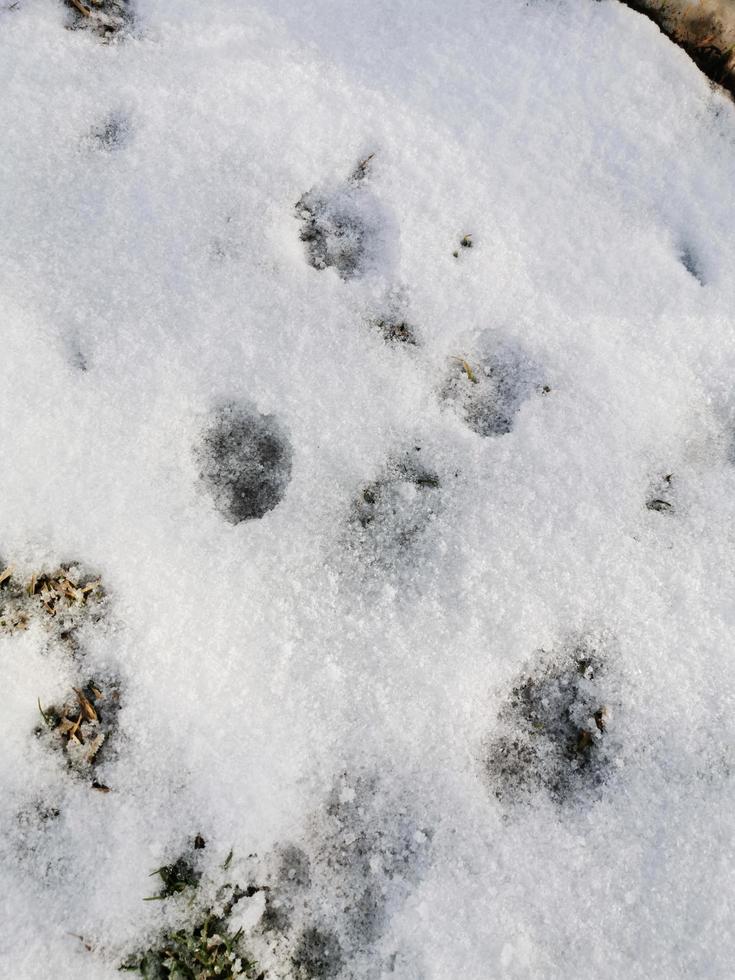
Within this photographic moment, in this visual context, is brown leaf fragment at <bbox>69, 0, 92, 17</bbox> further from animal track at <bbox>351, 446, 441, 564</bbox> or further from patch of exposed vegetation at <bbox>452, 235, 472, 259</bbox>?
animal track at <bbox>351, 446, 441, 564</bbox>

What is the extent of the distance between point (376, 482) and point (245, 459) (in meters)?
0.52

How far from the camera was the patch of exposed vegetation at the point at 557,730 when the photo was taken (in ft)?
8.04

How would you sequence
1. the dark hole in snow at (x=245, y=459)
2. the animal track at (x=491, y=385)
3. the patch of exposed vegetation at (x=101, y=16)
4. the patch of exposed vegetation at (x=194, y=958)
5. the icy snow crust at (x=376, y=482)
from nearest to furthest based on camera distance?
the patch of exposed vegetation at (x=194, y=958) → the icy snow crust at (x=376, y=482) → the dark hole in snow at (x=245, y=459) → the animal track at (x=491, y=385) → the patch of exposed vegetation at (x=101, y=16)

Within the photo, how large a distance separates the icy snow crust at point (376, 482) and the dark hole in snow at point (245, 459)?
1 cm

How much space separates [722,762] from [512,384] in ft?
5.34

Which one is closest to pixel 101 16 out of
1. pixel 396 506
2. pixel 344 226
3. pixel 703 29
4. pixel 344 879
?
pixel 344 226

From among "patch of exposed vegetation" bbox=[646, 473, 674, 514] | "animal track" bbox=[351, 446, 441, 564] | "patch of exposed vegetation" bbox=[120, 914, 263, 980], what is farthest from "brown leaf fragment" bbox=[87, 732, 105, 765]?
"patch of exposed vegetation" bbox=[646, 473, 674, 514]

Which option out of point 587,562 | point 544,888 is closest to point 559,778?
point 544,888

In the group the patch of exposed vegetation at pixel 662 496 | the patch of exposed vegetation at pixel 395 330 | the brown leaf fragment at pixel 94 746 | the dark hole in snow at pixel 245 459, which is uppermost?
the patch of exposed vegetation at pixel 662 496

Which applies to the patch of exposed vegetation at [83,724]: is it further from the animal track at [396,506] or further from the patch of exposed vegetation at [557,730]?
the patch of exposed vegetation at [557,730]

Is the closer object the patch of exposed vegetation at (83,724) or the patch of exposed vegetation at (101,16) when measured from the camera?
the patch of exposed vegetation at (83,724)

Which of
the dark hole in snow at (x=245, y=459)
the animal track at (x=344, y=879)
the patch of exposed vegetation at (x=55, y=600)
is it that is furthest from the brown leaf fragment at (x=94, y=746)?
the dark hole in snow at (x=245, y=459)

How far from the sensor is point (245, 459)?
8.54 feet

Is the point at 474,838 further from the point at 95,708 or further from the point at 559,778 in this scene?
the point at 95,708
